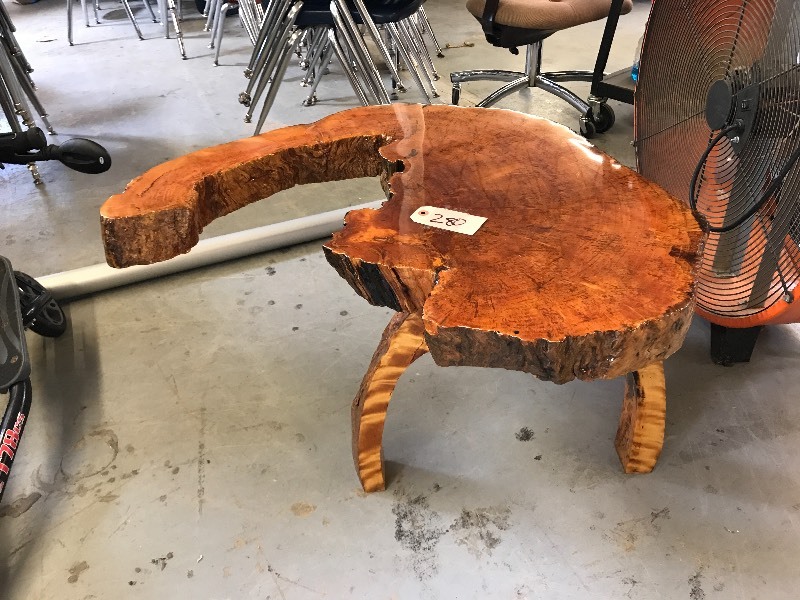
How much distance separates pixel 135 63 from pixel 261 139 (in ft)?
9.68

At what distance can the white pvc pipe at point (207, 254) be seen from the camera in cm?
190

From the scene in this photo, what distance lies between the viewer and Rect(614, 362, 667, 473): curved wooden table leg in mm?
1233

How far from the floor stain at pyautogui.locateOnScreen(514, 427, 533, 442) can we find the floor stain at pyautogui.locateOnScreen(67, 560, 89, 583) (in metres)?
0.85

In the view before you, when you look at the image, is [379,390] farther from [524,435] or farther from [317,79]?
[317,79]

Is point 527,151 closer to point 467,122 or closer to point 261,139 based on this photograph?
point 467,122

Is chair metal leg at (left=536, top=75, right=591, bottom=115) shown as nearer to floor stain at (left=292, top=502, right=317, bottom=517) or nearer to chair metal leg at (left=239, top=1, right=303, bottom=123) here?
chair metal leg at (left=239, top=1, right=303, bottom=123)

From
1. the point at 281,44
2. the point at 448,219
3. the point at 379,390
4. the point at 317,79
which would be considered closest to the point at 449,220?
the point at 448,219

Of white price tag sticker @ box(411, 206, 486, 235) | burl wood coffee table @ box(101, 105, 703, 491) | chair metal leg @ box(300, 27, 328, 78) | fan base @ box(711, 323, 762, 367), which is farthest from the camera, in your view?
chair metal leg @ box(300, 27, 328, 78)

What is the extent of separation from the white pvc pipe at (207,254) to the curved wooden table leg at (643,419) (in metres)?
0.99

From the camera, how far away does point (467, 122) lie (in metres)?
1.52

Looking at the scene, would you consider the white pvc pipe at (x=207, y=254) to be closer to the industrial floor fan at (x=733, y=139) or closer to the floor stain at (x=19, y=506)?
the floor stain at (x=19, y=506)

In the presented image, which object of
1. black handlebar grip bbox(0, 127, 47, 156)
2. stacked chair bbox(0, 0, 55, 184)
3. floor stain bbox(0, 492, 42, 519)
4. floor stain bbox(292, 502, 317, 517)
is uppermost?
black handlebar grip bbox(0, 127, 47, 156)

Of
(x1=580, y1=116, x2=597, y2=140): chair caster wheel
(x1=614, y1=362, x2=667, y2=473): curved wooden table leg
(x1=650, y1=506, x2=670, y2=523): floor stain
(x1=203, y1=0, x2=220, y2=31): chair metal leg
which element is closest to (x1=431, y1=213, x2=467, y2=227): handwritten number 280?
(x1=614, y1=362, x2=667, y2=473): curved wooden table leg

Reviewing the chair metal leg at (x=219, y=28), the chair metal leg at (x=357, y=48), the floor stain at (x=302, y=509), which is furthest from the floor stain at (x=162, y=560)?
the chair metal leg at (x=219, y=28)
